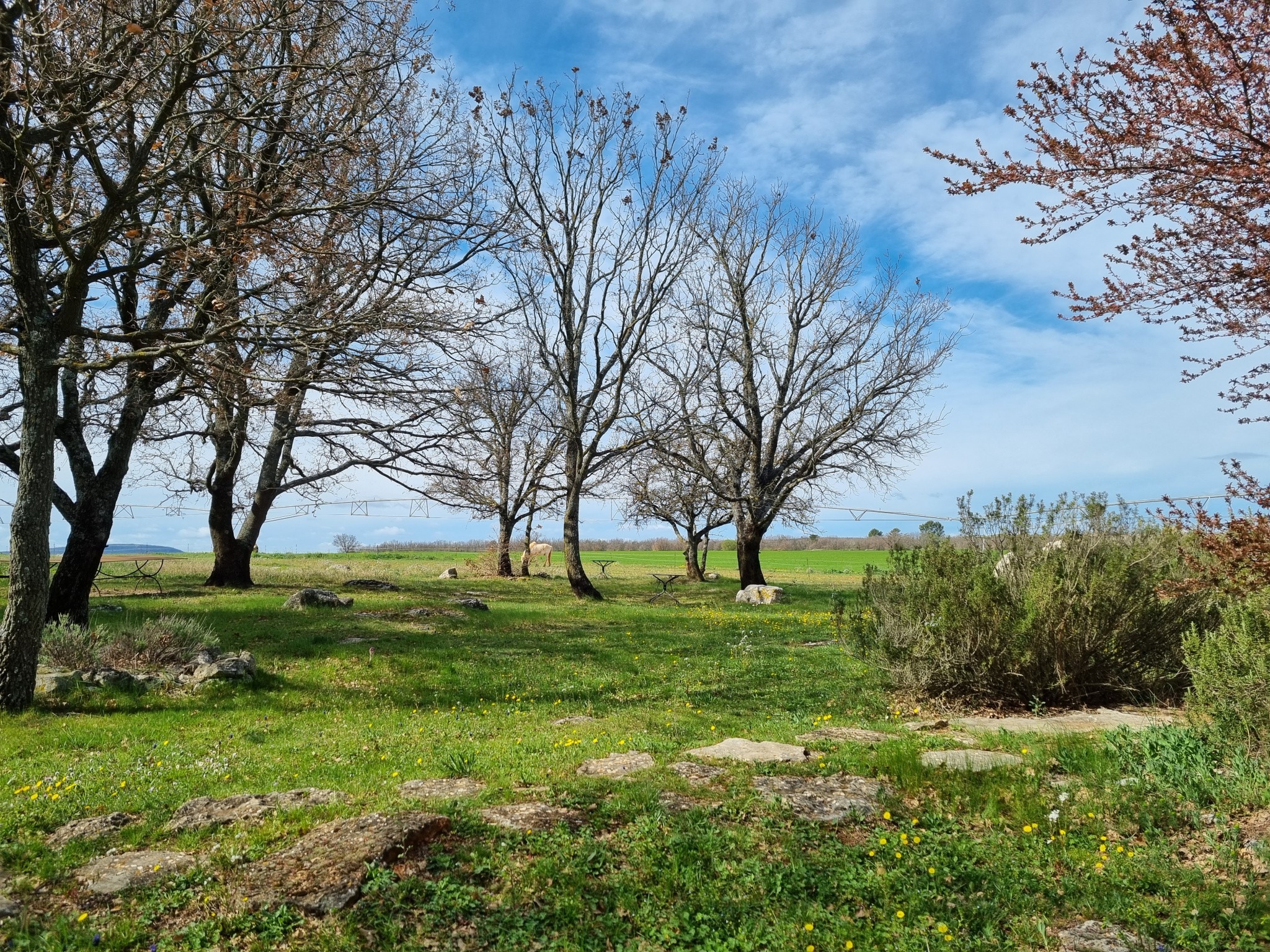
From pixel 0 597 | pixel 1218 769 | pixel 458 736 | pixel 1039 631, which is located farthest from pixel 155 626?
pixel 1218 769

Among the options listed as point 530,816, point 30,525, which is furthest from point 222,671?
point 530,816

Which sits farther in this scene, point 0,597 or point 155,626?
point 0,597

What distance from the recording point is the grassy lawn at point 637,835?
447cm

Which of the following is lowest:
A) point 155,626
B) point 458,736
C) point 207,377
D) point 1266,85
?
A: point 458,736

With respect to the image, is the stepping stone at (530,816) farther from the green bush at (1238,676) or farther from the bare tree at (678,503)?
the bare tree at (678,503)

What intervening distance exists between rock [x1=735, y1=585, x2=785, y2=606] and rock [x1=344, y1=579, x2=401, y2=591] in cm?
1183

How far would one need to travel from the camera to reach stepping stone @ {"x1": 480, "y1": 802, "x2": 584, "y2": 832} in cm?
551

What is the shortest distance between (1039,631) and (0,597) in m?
21.9

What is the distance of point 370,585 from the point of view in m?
25.8

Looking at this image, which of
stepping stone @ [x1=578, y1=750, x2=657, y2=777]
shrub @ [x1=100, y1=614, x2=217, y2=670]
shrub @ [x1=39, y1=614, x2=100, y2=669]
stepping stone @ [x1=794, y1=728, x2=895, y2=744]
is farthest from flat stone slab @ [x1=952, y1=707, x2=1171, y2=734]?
shrub @ [x1=39, y1=614, x2=100, y2=669]

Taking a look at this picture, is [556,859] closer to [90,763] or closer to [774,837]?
[774,837]

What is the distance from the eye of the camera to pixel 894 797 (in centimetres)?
609

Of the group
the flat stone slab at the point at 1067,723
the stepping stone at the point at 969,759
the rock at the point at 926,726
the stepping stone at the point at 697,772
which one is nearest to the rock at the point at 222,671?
the stepping stone at the point at 697,772

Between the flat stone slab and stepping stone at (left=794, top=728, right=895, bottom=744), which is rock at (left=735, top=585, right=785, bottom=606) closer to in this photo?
the flat stone slab
